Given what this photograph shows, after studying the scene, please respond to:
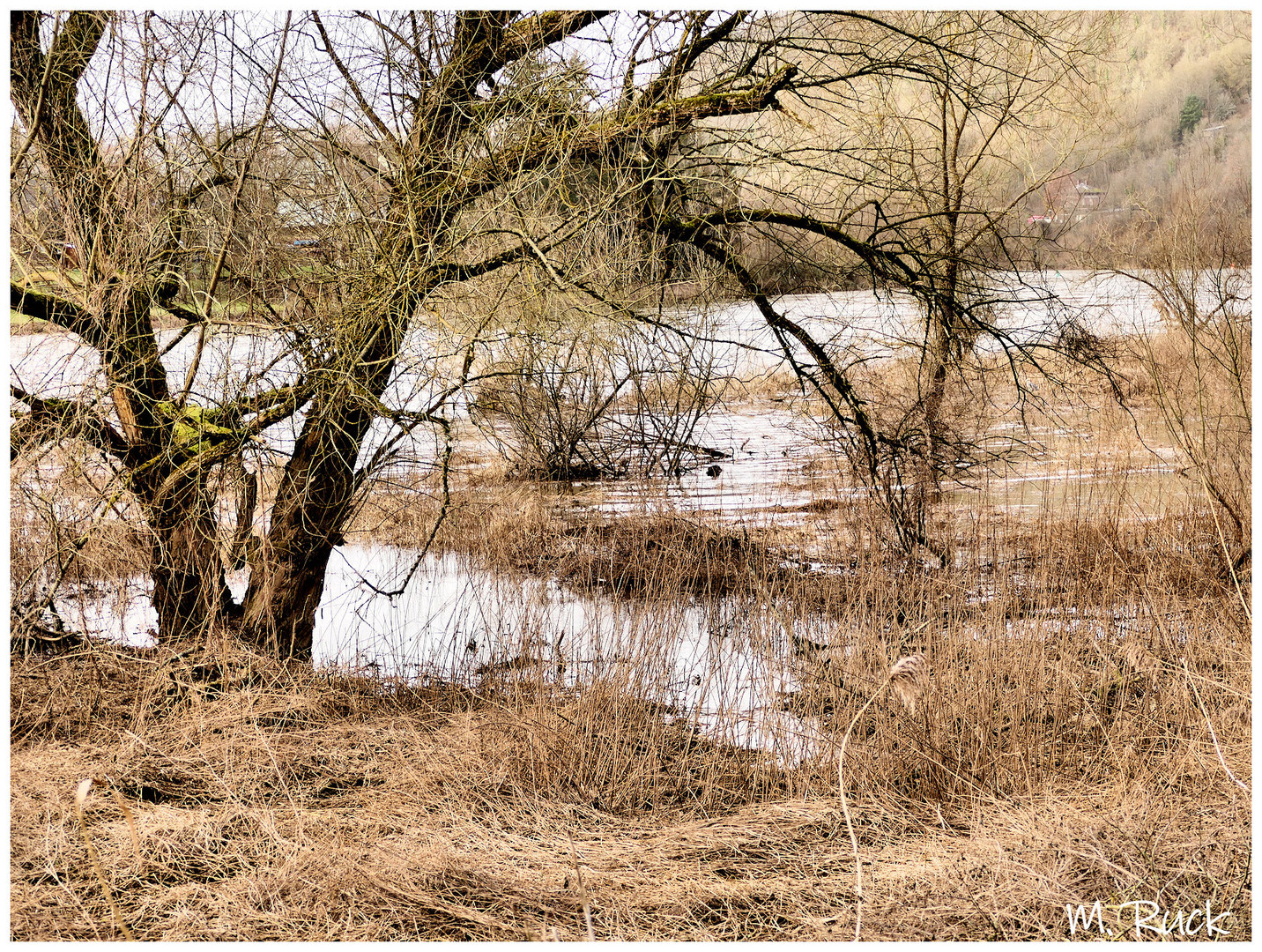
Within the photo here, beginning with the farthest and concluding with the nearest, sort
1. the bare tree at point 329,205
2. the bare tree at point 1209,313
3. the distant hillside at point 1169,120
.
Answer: the distant hillside at point 1169,120 → the bare tree at point 1209,313 → the bare tree at point 329,205

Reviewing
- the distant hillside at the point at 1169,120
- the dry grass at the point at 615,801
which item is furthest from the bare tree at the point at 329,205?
the distant hillside at the point at 1169,120

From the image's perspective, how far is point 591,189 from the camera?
427 cm

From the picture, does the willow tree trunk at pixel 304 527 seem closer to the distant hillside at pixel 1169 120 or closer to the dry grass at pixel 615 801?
the dry grass at pixel 615 801

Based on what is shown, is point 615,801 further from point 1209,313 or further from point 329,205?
point 1209,313

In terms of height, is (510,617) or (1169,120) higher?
(1169,120)

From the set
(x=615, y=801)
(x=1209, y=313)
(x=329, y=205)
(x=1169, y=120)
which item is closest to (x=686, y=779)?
(x=615, y=801)

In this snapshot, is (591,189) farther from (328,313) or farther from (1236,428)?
(1236,428)

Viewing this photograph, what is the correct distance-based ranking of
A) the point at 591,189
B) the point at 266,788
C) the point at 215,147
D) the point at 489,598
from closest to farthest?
the point at 266,788 < the point at 215,147 < the point at 591,189 < the point at 489,598

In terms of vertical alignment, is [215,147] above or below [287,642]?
above

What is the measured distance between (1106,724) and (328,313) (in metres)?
3.90

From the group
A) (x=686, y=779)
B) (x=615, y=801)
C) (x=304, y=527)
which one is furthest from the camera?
(x=304, y=527)

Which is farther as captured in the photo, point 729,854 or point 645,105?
point 645,105

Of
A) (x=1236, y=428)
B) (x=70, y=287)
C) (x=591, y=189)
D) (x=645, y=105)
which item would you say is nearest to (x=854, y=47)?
(x=645, y=105)

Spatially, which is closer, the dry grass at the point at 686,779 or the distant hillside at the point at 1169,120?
the dry grass at the point at 686,779
